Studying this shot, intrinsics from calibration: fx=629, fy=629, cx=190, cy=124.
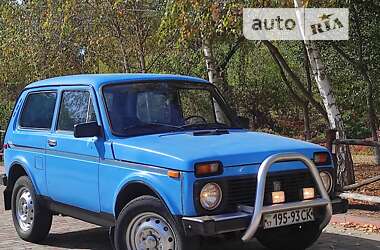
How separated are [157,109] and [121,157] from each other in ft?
2.72

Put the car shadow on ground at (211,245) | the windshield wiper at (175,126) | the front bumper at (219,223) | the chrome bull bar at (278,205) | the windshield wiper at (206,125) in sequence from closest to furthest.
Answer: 1. the front bumper at (219,223)
2. the chrome bull bar at (278,205)
3. the windshield wiper at (175,126)
4. the windshield wiper at (206,125)
5. the car shadow on ground at (211,245)

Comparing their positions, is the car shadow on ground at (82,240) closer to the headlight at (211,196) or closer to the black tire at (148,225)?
the black tire at (148,225)

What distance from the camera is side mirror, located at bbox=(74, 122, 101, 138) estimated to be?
20.9ft

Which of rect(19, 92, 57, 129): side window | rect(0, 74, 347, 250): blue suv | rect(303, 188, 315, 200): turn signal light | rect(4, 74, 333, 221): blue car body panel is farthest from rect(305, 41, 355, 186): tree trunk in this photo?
rect(19, 92, 57, 129): side window

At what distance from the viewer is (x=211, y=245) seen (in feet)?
22.5

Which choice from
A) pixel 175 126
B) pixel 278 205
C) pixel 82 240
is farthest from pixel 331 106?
pixel 278 205

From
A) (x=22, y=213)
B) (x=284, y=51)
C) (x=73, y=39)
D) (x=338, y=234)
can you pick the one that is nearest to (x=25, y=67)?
(x=73, y=39)

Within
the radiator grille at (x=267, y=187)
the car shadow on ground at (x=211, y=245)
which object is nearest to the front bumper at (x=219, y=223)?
the radiator grille at (x=267, y=187)

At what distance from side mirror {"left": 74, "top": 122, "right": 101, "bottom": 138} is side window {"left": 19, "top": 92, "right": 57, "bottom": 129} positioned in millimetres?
1254

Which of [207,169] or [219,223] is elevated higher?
[207,169]

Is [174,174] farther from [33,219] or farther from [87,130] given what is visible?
[33,219]

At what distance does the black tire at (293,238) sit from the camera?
6.50m

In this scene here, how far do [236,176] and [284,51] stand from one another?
14.8 metres

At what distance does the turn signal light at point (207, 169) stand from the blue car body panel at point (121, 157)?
0.05 m
